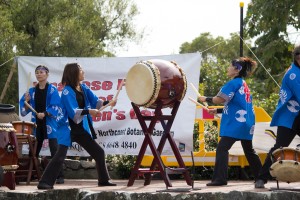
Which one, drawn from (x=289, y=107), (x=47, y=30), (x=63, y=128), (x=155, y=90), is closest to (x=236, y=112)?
(x=289, y=107)

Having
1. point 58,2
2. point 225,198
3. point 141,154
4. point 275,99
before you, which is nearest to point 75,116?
point 141,154

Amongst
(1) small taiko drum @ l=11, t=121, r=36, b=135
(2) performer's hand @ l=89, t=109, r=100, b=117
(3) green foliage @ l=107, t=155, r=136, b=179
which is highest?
(2) performer's hand @ l=89, t=109, r=100, b=117

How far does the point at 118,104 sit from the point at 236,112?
9.94 feet

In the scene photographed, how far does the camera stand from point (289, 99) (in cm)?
784

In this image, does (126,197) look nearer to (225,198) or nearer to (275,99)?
(225,198)

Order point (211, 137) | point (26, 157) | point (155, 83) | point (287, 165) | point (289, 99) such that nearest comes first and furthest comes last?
1. point (287, 165)
2. point (289, 99)
3. point (155, 83)
4. point (26, 157)
5. point (211, 137)

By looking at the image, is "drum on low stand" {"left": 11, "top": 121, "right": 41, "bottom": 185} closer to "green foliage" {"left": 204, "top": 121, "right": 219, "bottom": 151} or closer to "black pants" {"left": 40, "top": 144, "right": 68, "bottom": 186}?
"black pants" {"left": 40, "top": 144, "right": 68, "bottom": 186}

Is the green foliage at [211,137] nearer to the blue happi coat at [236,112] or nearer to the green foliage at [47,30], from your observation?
the blue happi coat at [236,112]

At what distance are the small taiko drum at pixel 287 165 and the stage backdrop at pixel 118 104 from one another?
3.34 metres

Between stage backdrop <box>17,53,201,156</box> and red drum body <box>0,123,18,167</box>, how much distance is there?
8.03 ft

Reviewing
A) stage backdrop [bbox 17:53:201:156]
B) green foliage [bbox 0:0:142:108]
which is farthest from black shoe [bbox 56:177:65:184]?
green foliage [bbox 0:0:142:108]

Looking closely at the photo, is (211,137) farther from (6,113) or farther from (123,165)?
(6,113)

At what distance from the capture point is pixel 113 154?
11203 mm

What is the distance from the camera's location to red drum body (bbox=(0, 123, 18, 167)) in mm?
8453
